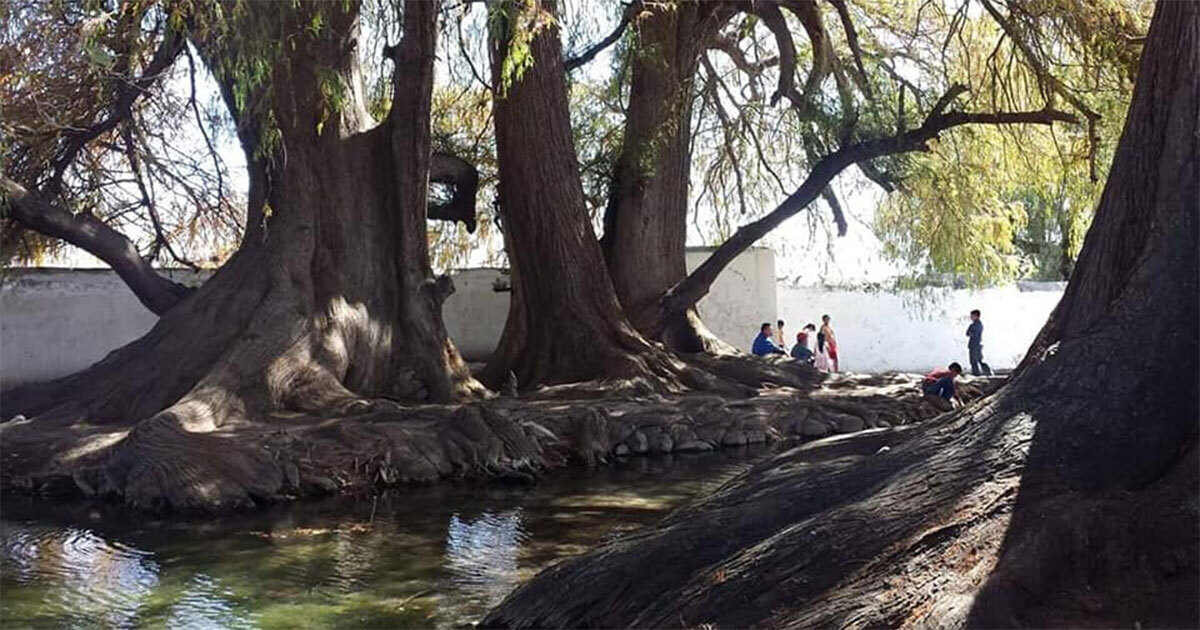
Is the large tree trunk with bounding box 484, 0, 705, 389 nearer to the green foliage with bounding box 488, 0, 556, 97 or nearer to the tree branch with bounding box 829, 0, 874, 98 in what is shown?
the tree branch with bounding box 829, 0, 874, 98

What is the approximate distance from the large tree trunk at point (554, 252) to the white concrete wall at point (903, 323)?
9335 millimetres

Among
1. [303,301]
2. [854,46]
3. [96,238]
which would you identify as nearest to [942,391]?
[854,46]

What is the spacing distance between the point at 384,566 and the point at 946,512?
13.3 ft

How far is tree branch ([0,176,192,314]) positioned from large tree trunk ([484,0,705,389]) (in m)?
4.17

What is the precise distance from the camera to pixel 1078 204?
1597 centimetres

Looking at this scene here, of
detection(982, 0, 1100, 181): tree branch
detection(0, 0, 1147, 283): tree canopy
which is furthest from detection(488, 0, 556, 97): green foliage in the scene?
detection(982, 0, 1100, 181): tree branch

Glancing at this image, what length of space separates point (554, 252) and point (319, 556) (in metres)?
7.64

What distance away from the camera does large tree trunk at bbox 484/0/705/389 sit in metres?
14.1

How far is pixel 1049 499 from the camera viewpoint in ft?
12.0

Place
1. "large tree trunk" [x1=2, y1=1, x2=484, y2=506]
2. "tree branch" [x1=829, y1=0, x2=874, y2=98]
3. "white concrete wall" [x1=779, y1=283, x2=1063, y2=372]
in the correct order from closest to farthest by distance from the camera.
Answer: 1. "large tree trunk" [x1=2, y1=1, x2=484, y2=506]
2. "tree branch" [x1=829, y1=0, x2=874, y2=98]
3. "white concrete wall" [x1=779, y1=283, x2=1063, y2=372]

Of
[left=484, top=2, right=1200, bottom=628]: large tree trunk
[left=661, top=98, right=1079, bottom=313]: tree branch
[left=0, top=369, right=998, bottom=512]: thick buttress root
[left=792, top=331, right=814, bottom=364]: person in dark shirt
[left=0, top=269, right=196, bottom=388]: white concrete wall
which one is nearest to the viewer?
[left=484, top=2, right=1200, bottom=628]: large tree trunk

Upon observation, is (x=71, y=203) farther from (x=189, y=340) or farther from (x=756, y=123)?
(x=756, y=123)

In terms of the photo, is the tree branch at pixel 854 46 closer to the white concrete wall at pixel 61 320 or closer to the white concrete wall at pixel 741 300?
the white concrete wall at pixel 741 300

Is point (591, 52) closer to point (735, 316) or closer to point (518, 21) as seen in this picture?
point (735, 316)
